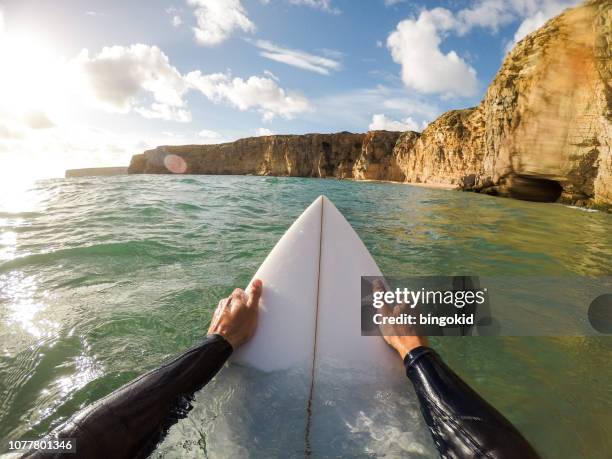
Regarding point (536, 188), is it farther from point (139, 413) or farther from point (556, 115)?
point (139, 413)

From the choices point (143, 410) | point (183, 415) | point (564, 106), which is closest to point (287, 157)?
point (564, 106)

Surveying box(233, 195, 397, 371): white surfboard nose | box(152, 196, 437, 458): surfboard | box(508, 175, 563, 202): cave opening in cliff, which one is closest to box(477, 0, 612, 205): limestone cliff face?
box(508, 175, 563, 202): cave opening in cliff

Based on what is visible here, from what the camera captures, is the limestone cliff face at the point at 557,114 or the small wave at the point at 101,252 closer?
the small wave at the point at 101,252

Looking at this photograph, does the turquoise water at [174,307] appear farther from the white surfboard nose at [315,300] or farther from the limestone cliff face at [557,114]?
the limestone cliff face at [557,114]

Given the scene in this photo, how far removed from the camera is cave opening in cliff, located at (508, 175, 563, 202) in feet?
51.2

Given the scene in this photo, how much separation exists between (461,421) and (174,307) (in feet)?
7.39

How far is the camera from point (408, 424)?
4.52ft

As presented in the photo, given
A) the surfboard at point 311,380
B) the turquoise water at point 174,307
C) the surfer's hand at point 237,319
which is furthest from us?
the surfer's hand at point 237,319

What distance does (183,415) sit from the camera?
1.35 metres

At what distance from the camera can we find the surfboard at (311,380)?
1298 millimetres

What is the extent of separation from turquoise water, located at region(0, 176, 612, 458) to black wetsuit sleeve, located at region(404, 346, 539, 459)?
518 mm

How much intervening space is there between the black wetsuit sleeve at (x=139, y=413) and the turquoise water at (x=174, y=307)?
24.1 inches

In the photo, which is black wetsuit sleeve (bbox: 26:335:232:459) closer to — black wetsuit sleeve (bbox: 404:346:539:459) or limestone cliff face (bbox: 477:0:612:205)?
black wetsuit sleeve (bbox: 404:346:539:459)

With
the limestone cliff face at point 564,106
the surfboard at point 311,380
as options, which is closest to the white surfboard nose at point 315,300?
the surfboard at point 311,380
